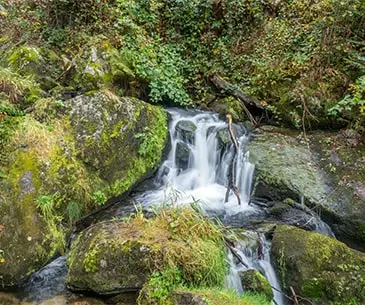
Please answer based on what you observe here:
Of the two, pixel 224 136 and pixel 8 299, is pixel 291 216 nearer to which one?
pixel 224 136

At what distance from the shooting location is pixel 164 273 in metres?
3.76

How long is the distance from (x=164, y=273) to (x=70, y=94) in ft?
12.4

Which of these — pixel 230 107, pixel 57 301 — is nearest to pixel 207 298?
pixel 57 301

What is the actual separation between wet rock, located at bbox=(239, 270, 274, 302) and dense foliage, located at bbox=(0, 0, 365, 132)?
3.60 metres

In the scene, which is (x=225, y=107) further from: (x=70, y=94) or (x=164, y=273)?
(x=164, y=273)

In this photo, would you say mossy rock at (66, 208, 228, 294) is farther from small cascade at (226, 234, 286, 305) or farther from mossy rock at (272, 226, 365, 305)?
mossy rock at (272, 226, 365, 305)

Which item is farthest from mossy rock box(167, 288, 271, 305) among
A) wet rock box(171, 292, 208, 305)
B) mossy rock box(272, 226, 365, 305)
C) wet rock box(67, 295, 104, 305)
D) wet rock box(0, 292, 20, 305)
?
wet rock box(0, 292, 20, 305)

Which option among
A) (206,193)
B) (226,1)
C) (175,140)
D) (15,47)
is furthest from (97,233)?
(226,1)

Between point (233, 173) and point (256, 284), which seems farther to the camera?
point (233, 173)

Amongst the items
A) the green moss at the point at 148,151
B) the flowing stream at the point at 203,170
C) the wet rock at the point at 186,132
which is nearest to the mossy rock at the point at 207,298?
the flowing stream at the point at 203,170

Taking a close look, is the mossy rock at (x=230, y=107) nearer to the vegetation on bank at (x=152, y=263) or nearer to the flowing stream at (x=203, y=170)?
the flowing stream at (x=203, y=170)

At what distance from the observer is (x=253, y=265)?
4438mm

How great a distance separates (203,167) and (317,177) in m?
2.00

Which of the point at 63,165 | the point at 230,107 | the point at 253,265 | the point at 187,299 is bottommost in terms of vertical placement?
the point at 253,265
